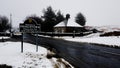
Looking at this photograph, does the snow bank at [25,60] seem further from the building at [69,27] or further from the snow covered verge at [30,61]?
the building at [69,27]

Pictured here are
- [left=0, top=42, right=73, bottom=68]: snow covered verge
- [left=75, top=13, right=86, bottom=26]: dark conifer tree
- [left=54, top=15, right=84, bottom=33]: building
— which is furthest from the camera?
[left=75, top=13, right=86, bottom=26]: dark conifer tree

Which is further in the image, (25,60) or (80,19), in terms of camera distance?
(80,19)

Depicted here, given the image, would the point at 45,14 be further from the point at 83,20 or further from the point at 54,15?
the point at 83,20

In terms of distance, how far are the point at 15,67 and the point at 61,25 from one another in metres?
61.7

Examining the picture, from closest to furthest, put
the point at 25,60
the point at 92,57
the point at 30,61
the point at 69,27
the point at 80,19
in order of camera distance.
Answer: the point at 30,61
the point at 25,60
the point at 92,57
the point at 69,27
the point at 80,19

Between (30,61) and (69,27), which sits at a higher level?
(69,27)

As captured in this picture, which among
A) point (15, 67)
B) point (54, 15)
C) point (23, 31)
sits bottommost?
point (15, 67)

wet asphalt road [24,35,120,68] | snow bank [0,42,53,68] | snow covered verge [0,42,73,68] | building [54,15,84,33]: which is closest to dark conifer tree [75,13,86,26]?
building [54,15,84,33]

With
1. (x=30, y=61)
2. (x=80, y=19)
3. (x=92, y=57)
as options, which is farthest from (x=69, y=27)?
(x=30, y=61)

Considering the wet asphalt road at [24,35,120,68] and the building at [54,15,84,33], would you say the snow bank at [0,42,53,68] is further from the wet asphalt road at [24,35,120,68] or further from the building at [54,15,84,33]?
the building at [54,15,84,33]

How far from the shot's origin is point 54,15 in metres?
103

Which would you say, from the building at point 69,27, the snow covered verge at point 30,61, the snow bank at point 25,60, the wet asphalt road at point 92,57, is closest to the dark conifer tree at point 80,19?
the building at point 69,27

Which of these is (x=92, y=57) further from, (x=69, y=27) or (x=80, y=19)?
(x=80, y=19)

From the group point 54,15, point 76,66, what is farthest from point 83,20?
point 76,66
